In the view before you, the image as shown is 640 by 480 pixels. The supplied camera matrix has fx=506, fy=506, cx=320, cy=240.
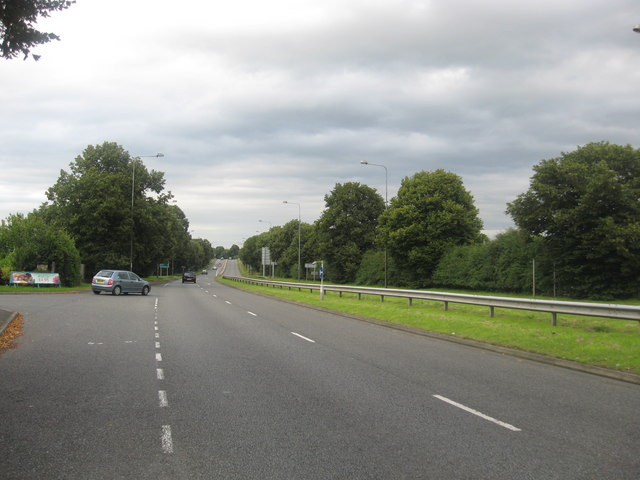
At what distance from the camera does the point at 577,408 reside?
6.55 meters

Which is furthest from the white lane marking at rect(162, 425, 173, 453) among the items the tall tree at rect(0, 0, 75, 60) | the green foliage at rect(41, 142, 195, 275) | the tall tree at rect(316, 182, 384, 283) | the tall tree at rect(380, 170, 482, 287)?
the tall tree at rect(316, 182, 384, 283)

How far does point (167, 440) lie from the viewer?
5.04 metres

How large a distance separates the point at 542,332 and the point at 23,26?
12746mm

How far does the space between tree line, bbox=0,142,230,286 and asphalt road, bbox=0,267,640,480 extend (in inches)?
1187

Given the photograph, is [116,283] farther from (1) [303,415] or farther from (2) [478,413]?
(2) [478,413]

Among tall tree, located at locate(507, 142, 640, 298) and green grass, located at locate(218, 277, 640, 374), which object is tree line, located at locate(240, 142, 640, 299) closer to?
tall tree, located at locate(507, 142, 640, 298)

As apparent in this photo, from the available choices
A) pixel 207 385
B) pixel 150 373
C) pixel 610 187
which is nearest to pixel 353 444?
pixel 207 385

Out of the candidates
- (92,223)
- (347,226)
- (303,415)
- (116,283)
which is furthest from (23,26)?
(347,226)

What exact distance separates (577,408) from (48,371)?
807cm

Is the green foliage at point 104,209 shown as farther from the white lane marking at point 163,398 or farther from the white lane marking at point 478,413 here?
the white lane marking at point 478,413

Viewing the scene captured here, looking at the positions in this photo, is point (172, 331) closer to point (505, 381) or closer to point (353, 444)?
point (505, 381)

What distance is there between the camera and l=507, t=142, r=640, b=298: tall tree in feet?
101

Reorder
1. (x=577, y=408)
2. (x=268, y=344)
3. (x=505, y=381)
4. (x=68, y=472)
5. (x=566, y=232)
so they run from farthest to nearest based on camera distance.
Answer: (x=566, y=232) → (x=268, y=344) → (x=505, y=381) → (x=577, y=408) → (x=68, y=472)

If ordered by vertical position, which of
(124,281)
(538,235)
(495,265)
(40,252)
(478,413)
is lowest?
(478,413)
